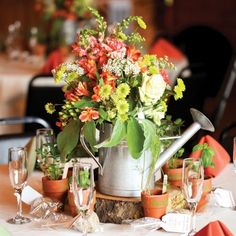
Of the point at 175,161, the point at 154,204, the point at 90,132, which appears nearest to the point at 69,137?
the point at 90,132

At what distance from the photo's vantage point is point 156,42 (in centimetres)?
610

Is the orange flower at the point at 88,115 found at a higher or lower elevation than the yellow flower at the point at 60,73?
lower

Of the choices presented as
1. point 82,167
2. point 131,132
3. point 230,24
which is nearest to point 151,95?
point 131,132

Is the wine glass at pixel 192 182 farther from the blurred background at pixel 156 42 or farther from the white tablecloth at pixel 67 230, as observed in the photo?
the blurred background at pixel 156 42

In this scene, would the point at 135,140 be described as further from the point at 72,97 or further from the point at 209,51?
the point at 209,51

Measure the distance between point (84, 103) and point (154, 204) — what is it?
349 millimetres

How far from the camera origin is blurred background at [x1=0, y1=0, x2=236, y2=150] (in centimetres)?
504

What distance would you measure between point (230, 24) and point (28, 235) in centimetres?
500

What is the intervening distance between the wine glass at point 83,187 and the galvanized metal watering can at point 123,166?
146 mm

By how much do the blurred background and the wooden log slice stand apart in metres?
2.17

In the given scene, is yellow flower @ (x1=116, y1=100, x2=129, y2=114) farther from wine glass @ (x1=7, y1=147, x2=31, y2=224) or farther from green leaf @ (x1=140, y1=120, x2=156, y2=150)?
wine glass @ (x1=7, y1=147, x2=31, y2=224)

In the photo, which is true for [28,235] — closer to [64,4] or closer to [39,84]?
[39,84]

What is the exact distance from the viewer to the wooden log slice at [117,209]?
212 cm

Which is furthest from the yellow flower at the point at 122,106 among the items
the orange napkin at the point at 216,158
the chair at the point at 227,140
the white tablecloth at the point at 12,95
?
the white tablecloth at the point at 12,95
